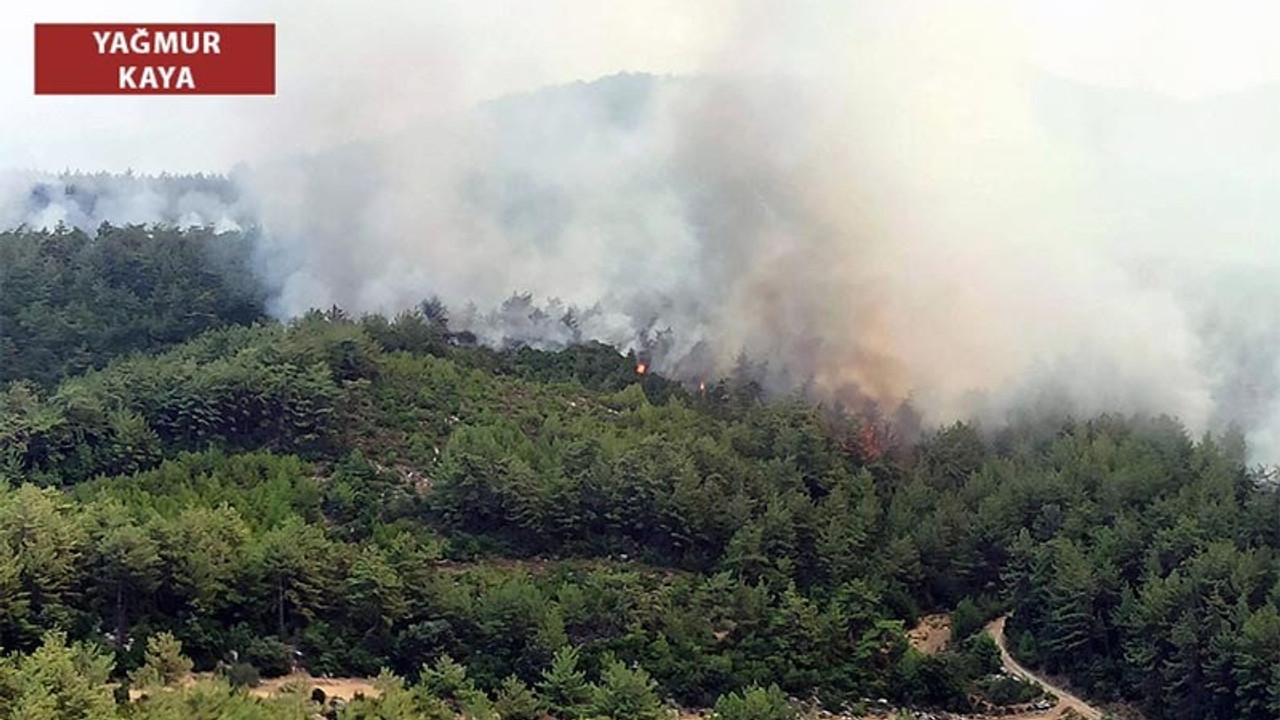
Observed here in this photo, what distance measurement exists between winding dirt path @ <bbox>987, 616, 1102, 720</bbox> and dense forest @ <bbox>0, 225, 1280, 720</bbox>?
1.75 feet

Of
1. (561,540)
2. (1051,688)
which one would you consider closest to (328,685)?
(561,540)

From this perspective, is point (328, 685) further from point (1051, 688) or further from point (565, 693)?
point (1051, 688)

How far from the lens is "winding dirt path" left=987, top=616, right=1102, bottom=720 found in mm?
40531

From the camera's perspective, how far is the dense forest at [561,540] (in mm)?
36562

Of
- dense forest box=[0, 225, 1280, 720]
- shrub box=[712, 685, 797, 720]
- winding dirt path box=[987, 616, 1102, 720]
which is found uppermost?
dense forest box=[0, 225, 1280, 720]

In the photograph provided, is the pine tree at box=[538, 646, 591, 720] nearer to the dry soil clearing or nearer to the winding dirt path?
the dry soil clearing

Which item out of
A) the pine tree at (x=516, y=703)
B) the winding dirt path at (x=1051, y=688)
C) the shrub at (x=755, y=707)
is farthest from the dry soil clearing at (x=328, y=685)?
the winding dirt path at (x=1051, y=688)

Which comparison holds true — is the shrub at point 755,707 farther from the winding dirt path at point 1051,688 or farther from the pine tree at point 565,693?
the winding dirt path at point 1051,688

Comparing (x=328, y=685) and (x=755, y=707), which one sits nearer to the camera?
(x=755, y=707)

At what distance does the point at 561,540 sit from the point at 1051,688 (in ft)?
47.3

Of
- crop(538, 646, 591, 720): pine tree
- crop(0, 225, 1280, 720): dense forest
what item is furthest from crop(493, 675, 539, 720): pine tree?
crop(538, 646, 591, 720): pine tree

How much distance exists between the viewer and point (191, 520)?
3850 centimetres

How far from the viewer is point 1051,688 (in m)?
42.3

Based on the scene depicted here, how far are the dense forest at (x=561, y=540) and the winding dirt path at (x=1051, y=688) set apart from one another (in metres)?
0.53
